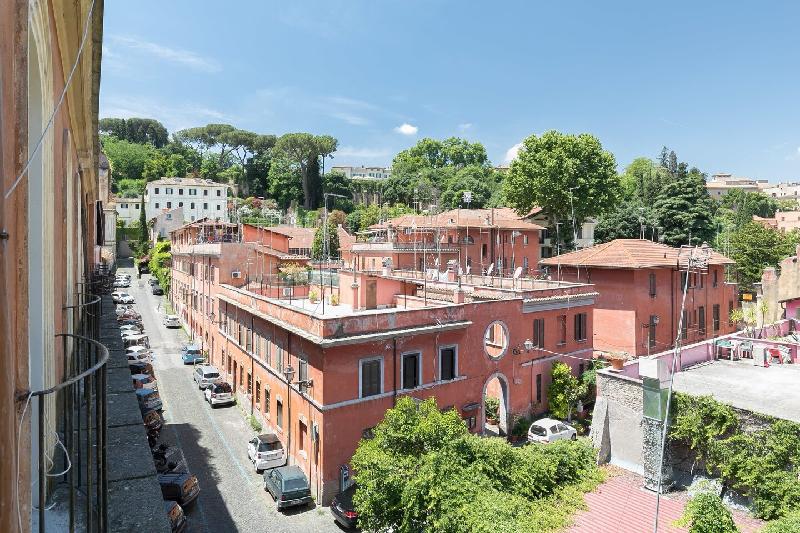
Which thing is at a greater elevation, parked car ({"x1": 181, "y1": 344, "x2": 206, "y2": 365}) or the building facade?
the building facade

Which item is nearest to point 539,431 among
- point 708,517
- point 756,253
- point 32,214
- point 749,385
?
point 749,385

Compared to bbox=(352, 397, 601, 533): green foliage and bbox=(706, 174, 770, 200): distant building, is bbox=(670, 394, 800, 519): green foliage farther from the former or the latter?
bbox=(706, 174, 770, 200): distant building

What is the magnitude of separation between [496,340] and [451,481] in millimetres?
11483

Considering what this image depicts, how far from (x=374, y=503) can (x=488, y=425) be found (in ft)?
39.4

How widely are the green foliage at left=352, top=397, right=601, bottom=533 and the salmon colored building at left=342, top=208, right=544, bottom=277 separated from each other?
23395mm

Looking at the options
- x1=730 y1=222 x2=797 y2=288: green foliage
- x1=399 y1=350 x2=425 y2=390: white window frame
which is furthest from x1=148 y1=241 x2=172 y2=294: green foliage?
x1=730 y1=222 x2=797 y2=288: green foliage

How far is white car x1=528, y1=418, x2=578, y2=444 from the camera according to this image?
2172 cm

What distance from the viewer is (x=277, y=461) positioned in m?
19.7

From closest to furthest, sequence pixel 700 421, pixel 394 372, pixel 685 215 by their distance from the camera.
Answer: pixel 700 421 < pixel 394 372 < pixel 685 215

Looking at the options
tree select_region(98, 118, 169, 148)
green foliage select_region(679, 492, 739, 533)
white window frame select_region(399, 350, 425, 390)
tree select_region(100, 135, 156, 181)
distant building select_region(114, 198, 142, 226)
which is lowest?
green foliage select_region(679, 492, 739, 533)

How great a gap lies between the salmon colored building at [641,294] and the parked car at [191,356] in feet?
78.6

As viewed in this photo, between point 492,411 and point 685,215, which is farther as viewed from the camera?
point 685,215

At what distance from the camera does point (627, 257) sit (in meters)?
29.0

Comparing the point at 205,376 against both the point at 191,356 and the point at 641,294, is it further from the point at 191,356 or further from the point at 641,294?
the point at 641,294
